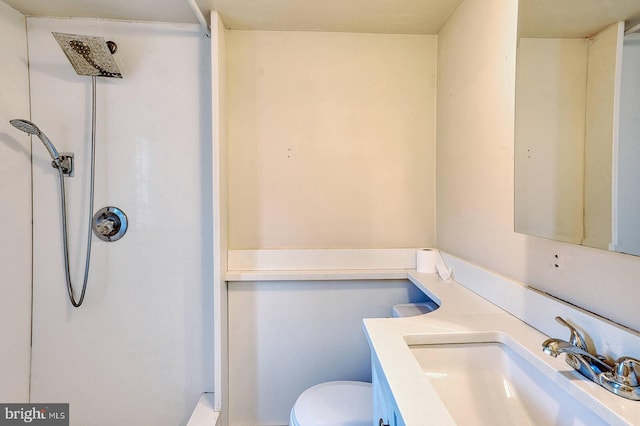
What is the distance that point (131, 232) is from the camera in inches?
58.3

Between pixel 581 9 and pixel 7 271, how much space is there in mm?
2469

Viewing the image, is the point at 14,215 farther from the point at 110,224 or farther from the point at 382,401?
the point at 382,401

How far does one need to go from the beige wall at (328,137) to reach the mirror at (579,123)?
678 mm

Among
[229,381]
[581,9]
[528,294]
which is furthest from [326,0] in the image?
[229,381]

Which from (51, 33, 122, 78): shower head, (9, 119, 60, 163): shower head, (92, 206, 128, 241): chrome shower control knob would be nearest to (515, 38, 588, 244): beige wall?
(51, 33, 122, 78): shower head

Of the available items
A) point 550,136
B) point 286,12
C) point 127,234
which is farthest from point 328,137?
point 127,234

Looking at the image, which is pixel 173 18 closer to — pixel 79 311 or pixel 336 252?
pixel 336 252

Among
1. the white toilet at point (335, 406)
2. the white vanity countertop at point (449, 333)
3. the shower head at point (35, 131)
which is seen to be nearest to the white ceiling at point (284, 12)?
the shower head at point (35, 131)

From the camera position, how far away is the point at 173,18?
1.43 m

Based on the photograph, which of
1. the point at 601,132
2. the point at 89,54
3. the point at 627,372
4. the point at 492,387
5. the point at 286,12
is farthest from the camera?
the point at 286,12

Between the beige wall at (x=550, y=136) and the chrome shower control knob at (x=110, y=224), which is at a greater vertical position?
the beige wall at (x=550, y=136)

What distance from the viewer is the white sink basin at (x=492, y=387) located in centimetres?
65

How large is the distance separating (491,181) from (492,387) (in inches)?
28.2

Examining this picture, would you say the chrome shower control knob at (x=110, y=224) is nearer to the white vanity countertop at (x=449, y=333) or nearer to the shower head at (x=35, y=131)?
the shower head at (x=35, y=131)
